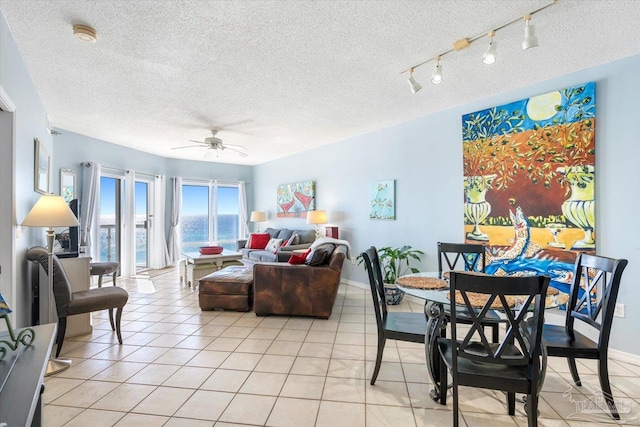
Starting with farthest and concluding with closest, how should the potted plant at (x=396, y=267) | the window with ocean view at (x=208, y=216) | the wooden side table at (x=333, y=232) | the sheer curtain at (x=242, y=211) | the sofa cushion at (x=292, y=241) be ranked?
1. the sheer curtain at (x=242, y=211)
2. the window with ocean view at (x=208, y=216)
3. the sofa cushion at (x=292, y=241)
4. the wooden side table at (x=333, y=232)
5. the potted plant at (x=396, y=267)

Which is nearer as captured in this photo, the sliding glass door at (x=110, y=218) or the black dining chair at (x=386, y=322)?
the black dining chair at (x=386, y=322)

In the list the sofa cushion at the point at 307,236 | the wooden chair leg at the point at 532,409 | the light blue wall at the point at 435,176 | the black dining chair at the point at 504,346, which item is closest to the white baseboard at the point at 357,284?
the light blue wall at the point at 435,176

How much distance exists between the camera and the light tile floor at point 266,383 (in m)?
1.88

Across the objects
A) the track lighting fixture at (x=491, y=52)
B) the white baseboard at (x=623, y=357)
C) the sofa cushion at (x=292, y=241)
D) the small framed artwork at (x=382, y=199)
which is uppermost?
the track lighting fixture at (x=491, y=52)

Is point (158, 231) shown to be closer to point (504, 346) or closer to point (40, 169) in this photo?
point (40, 169)

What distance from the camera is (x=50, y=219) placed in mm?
2510

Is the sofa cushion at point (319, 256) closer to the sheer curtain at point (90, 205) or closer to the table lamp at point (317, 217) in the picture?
the table lamp at point (317, 217)

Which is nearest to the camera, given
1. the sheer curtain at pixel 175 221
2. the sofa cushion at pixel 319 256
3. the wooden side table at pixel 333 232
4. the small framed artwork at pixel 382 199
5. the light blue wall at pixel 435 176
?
the light blue wall at pixel 435 176

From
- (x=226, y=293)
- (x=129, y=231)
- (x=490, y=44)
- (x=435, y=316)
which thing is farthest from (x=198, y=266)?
(x=490, y=44)

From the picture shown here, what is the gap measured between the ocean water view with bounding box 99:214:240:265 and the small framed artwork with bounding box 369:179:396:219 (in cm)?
452

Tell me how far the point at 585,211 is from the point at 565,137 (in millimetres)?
714

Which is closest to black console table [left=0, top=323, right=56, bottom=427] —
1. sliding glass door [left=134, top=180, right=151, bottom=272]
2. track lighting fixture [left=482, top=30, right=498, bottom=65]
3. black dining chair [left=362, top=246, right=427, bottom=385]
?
black dining chair [left=362, top=246, right=427, bottom=385]

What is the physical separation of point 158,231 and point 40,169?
370 cm

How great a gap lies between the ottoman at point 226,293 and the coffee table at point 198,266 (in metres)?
1.19
